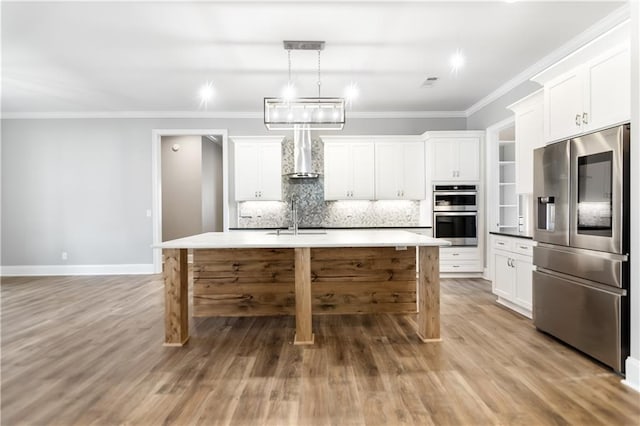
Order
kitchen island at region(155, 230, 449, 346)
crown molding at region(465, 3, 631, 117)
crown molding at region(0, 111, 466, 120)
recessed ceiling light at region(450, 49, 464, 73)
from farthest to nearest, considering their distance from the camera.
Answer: crown molding at region(0, 111, 466, 120), recessed ceiling light at region(450, 49, 464, 73), kitchen island at region(155, 230, 449, 346), crown molding at region(465, 3, 631, 117)

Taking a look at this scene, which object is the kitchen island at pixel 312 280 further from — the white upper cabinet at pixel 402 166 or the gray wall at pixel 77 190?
the gray wall at pixel 77 190

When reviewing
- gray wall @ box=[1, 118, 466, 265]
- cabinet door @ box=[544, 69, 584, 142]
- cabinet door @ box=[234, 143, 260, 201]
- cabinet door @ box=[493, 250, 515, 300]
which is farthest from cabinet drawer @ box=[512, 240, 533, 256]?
gray wall @ box=[1, 118, 466, 265]

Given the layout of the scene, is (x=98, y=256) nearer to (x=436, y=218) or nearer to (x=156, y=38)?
(x=156, y=38)

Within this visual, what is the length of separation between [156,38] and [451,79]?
359 centimetres

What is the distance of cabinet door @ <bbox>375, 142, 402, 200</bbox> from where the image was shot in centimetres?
595

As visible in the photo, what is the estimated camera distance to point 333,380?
2318 mm

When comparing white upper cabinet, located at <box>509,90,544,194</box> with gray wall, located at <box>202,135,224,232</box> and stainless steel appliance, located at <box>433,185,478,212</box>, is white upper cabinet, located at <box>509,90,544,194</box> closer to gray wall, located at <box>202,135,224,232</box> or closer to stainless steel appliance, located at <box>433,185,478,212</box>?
stainless steel appliance, located at <box>433,185,478,212</box>

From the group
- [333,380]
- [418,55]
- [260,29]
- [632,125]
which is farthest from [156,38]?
[632,125]

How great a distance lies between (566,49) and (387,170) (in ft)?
9.42

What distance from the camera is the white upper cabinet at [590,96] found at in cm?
241

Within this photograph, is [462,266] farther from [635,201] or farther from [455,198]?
[635,201]

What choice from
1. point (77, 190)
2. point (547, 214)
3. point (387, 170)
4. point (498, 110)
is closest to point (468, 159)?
point (498, 110)

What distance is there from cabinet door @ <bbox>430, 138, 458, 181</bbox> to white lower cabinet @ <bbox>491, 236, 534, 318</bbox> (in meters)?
1.72

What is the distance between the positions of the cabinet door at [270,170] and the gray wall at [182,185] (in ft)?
7.39
